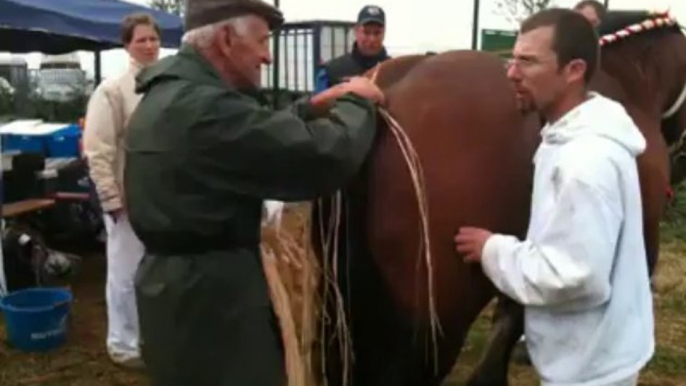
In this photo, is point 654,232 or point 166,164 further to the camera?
point 654,232

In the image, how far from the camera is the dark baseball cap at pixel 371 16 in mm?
5336

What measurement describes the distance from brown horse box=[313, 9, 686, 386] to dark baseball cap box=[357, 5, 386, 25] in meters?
2.53

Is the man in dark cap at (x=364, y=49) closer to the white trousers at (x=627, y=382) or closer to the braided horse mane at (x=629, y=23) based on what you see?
Answer: the braided horse mane at (x=629, y=23)

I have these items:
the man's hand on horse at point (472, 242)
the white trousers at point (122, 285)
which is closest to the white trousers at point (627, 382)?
the man's hand on horse at point (472, 242)

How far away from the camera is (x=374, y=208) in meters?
2.62

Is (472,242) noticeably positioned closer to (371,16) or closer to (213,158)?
(213,158)

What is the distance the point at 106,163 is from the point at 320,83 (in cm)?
165

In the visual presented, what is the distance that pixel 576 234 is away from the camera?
1883 mm

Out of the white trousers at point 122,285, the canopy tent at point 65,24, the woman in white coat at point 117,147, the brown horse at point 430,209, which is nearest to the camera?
the brown horse at point 430,209

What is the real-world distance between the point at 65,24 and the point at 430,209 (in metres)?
4.40

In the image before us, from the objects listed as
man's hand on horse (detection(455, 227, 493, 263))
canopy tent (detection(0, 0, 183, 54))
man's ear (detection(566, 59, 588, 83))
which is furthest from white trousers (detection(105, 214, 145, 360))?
man's ear (detection(566, 59, 588, 83))

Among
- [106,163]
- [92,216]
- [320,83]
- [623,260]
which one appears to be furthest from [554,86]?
[92,216]

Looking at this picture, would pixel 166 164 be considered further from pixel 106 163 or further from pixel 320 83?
pixel 320 83

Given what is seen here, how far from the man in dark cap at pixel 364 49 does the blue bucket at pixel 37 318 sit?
6.50 feet
